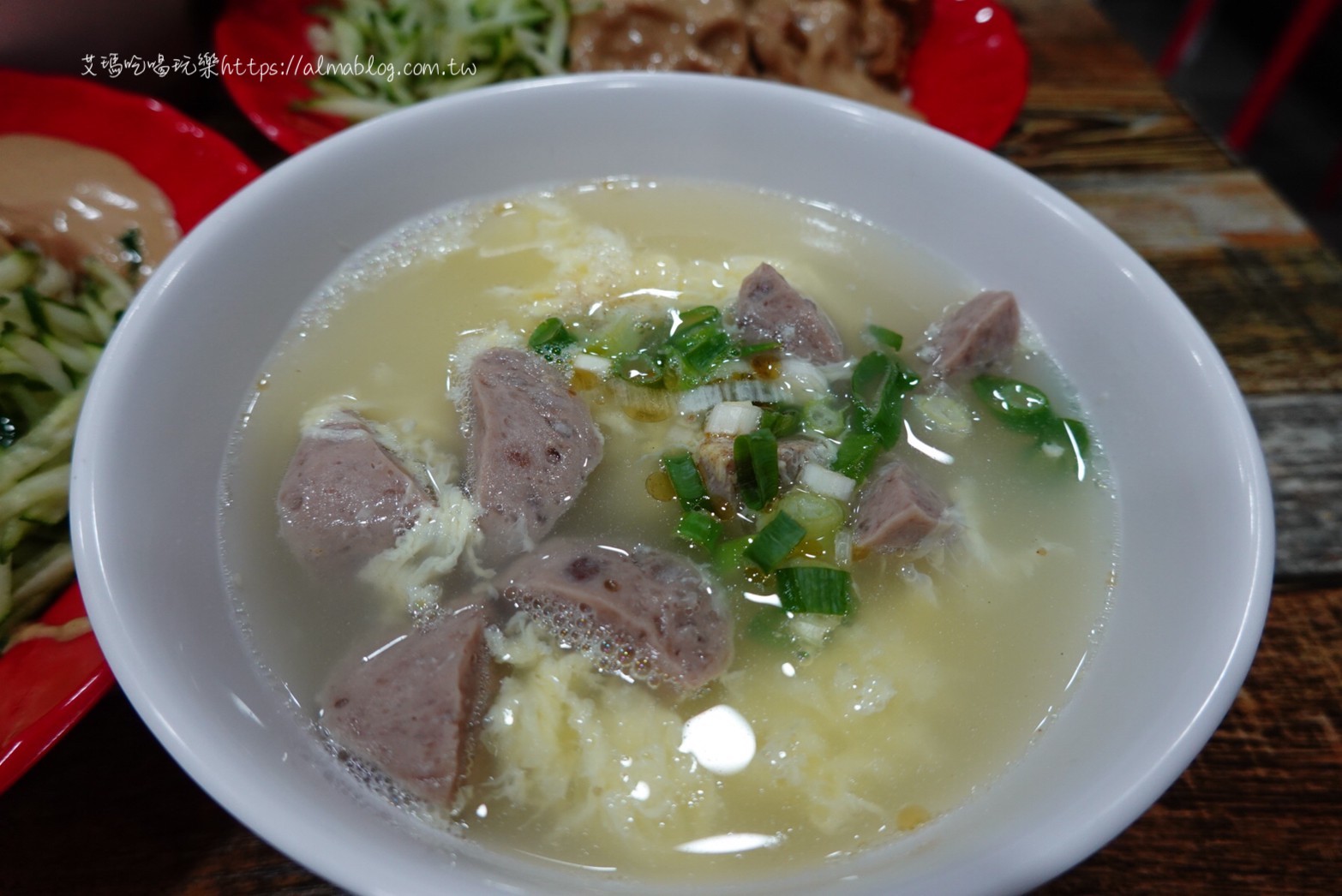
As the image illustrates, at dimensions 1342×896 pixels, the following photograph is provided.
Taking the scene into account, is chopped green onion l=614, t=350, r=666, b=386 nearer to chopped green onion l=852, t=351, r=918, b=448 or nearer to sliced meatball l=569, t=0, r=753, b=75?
chopped green onion l=852, t=351, r=918, b=448

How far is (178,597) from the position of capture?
139 centimetres

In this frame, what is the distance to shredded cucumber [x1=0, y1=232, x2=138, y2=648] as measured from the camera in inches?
67.8

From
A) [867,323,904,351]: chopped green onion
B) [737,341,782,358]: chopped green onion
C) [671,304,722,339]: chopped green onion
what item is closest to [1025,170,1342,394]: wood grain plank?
[867,323,904,351]: chopped green onion

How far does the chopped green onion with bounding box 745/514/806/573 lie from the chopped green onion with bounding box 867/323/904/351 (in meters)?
0.66

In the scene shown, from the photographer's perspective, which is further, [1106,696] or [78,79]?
[78,79]

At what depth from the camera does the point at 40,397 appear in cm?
196

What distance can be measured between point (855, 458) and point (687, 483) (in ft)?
1.18

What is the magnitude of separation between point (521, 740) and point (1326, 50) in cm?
654

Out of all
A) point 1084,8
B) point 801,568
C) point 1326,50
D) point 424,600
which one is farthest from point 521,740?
point 1326,50

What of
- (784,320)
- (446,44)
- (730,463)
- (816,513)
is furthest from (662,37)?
(816,513)

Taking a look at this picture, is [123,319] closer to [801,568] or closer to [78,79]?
[801,568]

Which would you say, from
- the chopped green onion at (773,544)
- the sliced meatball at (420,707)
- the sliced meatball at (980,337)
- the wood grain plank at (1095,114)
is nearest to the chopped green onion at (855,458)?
the chopped green onion at (773,544)

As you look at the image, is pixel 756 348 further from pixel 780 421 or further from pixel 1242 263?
pixel 1242 263

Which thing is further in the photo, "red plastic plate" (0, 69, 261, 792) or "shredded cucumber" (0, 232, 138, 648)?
"red plastic plate" (0, 69, 261, 792)
